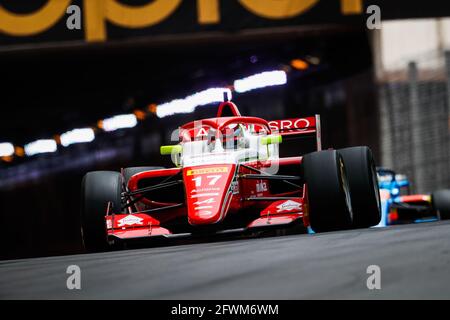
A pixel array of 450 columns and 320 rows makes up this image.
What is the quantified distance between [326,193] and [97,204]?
196 centimetres

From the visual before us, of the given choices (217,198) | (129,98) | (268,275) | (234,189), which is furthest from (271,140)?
(129,98)

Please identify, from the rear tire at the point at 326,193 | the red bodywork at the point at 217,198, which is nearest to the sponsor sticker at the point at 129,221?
the red bodywork at the point at 217,198

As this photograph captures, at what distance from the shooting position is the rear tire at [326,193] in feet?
20.4

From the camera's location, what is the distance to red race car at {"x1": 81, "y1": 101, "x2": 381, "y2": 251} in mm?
6336

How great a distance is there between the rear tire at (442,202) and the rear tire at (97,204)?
4.64 m

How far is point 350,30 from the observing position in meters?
11.4

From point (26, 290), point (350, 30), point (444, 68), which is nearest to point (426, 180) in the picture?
point (444, 68)

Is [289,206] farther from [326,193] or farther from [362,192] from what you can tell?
[362,192]

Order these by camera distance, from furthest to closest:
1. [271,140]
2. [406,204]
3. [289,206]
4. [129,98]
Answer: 1. [129,98]
2. [406,204]
3. [271,140]
4. [289,206]

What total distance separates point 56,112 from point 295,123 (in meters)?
10.2

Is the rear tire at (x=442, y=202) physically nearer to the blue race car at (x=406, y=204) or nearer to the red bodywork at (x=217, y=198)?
the blue race car at (x=406, y=204)

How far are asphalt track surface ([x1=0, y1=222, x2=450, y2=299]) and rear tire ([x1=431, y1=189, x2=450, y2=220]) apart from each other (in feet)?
18.6

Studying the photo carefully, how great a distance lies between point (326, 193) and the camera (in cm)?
622
